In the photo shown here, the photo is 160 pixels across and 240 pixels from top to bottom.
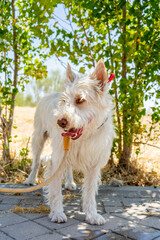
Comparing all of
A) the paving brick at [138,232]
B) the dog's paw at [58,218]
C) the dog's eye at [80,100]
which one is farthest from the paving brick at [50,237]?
the dog's eye at [80,100]

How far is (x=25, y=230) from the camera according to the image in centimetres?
290

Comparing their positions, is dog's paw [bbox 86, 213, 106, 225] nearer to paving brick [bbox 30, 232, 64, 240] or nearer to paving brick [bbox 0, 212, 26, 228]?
paving brick [bbox 30, 232, 64, 240]

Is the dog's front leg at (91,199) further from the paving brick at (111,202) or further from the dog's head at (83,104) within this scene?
the dog's head at (83,104)

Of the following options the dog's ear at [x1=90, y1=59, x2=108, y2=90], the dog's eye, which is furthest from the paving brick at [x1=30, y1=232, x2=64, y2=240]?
the dog's ear at [x1=90, y1=59, x2=108, y2=90]

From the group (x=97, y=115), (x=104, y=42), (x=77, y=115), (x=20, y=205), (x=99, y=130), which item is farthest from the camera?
(x=104, y=42)

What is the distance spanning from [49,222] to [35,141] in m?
1.92

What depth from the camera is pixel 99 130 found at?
10.9 ft

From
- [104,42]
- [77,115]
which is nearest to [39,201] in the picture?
[77,115]

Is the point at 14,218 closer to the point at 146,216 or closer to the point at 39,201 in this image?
the point at 39,201

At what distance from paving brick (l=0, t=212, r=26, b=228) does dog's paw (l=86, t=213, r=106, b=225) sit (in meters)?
0.74

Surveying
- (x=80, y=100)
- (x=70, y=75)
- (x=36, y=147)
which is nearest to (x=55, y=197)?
(x=80, y=100)

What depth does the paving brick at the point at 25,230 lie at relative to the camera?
2.75m

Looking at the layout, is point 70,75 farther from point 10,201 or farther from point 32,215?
point 10,201

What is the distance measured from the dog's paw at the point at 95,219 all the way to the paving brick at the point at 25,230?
1.75 ft
